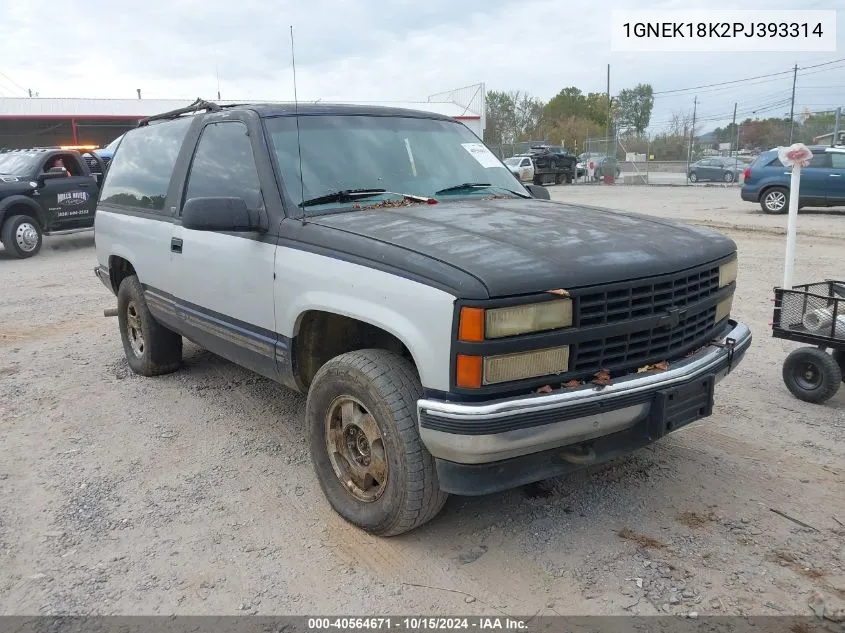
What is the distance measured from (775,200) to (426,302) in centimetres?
1588

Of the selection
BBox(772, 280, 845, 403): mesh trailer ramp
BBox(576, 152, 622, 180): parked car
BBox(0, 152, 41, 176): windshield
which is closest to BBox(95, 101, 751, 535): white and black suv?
BBox(772, 280, 845, 403): mesh trailer ramp

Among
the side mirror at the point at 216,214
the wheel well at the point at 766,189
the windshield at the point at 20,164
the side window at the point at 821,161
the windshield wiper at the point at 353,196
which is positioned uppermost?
the windshield at the point at 20,164

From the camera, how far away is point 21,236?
12.3 meters

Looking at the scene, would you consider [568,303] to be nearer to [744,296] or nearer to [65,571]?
[65,571]

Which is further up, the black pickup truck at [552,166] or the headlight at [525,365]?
the black pickup truck at [552,166]

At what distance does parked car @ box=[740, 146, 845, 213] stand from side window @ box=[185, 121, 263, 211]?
1445 centimetres

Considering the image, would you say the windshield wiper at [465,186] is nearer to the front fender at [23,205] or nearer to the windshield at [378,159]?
the windshield at [378,159]

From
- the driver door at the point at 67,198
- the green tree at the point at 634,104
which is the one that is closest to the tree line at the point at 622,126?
the green tree at the point at 634,104

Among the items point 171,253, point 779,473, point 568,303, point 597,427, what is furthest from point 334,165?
point 779,473

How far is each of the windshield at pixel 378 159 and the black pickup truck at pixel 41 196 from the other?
1051 centimetres

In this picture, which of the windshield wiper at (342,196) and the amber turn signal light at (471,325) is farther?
the windshield wiper at (342,196)

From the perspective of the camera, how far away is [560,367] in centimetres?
269

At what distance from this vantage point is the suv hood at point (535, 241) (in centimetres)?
265

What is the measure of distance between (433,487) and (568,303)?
94 centimetres
